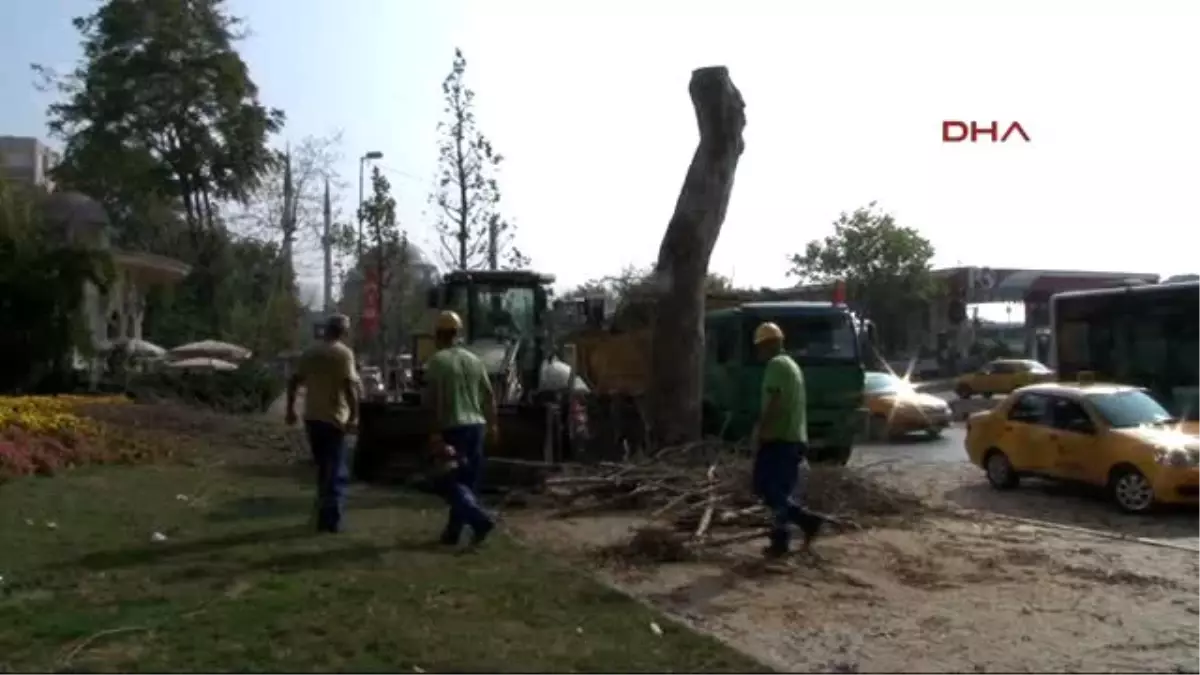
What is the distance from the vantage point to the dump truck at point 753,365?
20.6 meters

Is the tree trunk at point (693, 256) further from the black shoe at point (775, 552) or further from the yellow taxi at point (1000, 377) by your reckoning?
the yellow taxi at point (1000, 377)

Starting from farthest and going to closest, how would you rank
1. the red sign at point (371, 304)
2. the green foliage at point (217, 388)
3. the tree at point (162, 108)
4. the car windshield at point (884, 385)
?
the tree at point (162, 108) < the red sign at point (371, 304) < the green foliage at point (217, 388) < the car windshield at point (884, 385)

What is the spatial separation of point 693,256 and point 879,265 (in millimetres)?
41128

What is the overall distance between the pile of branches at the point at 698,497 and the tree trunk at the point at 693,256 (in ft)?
5.98

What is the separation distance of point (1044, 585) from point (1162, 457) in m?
5.99

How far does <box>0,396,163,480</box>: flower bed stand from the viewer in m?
17.0

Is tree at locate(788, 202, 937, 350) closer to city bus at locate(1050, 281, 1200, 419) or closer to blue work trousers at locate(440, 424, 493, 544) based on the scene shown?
city bus at locate(1050, 281, 1200, 419)

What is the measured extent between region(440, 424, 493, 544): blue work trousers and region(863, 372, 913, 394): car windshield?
1848cm

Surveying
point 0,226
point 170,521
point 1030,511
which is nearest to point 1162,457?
point 1030,511

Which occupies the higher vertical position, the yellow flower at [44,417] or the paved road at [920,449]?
the yellow flower at [44,417]

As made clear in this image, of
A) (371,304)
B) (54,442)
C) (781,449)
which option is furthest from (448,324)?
(371,304)

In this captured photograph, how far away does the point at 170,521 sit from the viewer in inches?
515

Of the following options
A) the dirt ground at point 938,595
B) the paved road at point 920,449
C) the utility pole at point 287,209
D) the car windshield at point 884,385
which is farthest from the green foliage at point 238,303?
the dirt ground at point 938,595

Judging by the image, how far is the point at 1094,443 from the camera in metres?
17.0
